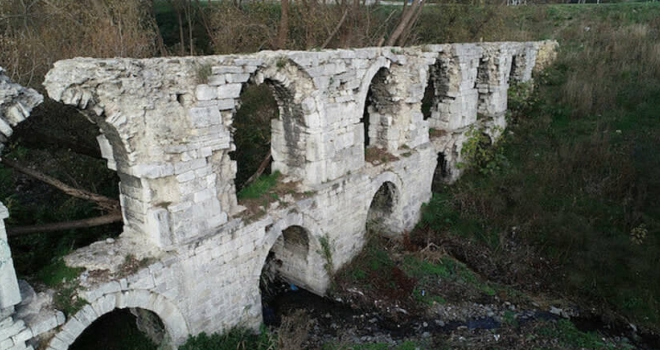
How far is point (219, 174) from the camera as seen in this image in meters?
6.93

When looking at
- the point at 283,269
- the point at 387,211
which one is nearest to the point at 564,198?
the point at 387,211

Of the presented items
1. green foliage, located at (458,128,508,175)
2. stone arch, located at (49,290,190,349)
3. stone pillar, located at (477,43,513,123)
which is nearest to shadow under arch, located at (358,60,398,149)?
green foliage, located at (458,128,508,175)

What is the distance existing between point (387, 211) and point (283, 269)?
2924mm

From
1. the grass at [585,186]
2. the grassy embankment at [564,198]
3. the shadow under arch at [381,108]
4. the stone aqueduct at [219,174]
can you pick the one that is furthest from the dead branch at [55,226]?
the grass at [585,186]

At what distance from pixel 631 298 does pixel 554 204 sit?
3.03 metres

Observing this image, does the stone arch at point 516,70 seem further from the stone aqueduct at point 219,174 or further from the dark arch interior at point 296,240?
the dark arch interior at point 296,240

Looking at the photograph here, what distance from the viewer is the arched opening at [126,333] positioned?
735 cm

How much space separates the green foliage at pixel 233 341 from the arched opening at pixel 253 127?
4.89 metres

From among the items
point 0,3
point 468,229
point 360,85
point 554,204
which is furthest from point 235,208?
point 554,204

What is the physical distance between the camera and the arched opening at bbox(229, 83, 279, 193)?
460 inches

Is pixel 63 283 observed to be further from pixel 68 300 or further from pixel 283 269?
pixel 283 269

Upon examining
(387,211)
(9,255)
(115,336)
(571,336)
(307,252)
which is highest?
(9,255)

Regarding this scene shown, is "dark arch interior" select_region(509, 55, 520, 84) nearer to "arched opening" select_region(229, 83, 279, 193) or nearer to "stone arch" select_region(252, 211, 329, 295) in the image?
"arched opening" select_region(229, 83, 279, 193)

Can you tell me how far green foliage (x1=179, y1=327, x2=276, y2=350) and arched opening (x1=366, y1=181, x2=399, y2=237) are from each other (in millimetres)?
4045
